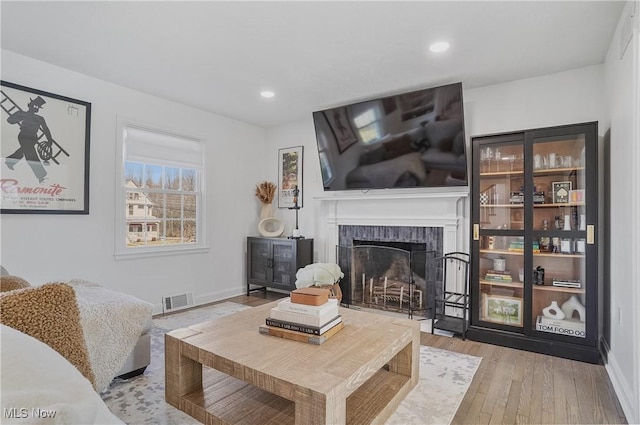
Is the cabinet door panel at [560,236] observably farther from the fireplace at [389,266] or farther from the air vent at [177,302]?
the air vent at [177,302]

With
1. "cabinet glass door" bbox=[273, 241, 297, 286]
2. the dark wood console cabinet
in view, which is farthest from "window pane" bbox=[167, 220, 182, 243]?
"cabinet glass door" bbox=[273, 241, 297, 286]

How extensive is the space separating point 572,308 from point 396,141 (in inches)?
82.4

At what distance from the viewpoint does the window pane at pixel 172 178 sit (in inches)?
157

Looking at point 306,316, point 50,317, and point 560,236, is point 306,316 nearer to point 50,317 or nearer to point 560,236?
point 50,317

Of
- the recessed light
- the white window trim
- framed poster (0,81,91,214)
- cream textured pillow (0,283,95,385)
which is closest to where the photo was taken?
cream textured pillow (0,283,95,385)

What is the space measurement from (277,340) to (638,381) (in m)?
1.80

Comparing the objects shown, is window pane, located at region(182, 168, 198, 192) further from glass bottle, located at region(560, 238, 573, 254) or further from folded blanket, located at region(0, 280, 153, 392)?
glass bottle, located at region(560, 238, 573, 254)

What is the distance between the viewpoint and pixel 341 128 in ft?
12.8

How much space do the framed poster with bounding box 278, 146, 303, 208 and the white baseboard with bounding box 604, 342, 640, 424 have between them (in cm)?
345

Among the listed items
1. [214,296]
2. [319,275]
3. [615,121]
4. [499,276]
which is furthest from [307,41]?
[214,296]

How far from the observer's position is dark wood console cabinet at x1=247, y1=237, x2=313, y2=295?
431 cm

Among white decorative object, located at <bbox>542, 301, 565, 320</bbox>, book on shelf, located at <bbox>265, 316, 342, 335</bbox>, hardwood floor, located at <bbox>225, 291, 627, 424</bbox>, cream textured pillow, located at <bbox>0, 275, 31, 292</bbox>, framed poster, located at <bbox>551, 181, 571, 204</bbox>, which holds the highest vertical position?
framed poster, located at <bbox>551, 181, 571, 204</bbox>

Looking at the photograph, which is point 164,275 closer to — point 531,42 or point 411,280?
point 411,280

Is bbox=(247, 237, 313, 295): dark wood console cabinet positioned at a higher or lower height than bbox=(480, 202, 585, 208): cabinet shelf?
lower
